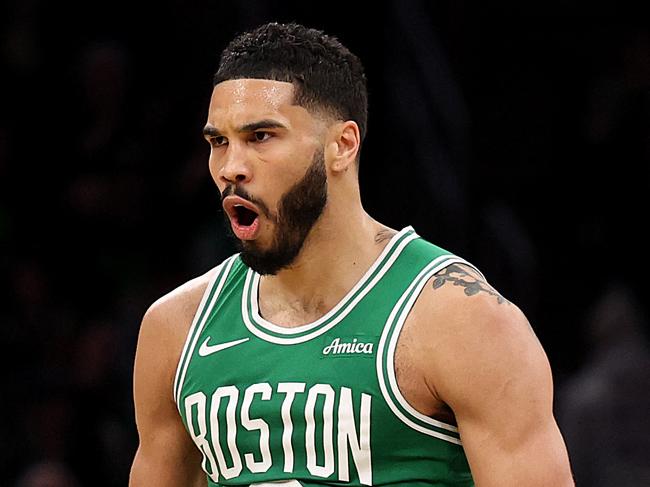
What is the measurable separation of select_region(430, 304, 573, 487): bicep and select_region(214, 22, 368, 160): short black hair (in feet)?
2.07

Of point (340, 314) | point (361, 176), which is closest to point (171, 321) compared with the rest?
point (340, 314)

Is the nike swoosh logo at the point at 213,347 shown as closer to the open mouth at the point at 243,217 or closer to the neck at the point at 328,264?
the neck at the point at 328,264

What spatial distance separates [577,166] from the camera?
262 inches

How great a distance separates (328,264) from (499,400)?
1.86ft

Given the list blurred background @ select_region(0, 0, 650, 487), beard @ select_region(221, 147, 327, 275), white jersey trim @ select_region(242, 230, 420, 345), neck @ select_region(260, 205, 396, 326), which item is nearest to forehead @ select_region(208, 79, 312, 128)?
beard @ select_region(221, 147, 327, 275)

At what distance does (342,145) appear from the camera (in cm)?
322

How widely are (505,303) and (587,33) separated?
4217mm

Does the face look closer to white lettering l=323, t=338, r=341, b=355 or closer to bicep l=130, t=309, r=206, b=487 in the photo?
white lettering l=323, t=338, r=341, b=355

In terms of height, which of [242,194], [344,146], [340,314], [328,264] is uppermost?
[344,146]

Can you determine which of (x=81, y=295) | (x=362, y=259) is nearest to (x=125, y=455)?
(x=81, y=295)

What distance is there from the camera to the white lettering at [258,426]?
3.16 meters

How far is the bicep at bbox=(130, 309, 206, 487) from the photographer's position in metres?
3.43

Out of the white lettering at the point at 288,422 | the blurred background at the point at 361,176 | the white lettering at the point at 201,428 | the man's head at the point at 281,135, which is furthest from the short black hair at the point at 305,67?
the blurred background at the point at 361,176

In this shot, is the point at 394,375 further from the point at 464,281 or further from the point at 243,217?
the point at 243,217
